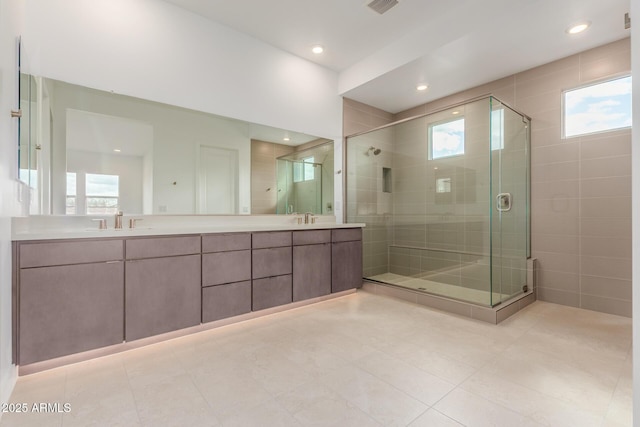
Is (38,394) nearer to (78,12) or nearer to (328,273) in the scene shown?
(328,273)

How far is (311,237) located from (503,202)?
2.07 metres

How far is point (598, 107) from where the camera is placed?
2.97m

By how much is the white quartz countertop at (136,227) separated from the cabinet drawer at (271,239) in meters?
0.06

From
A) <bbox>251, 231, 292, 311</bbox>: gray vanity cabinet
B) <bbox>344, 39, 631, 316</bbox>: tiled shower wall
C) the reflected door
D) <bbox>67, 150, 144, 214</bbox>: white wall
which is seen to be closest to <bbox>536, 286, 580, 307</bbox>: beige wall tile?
<bbox>344, 39, 631, 316</bbox>: tiled shower wall

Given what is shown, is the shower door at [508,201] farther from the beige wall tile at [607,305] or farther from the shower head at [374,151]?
the shower head at [374,151]

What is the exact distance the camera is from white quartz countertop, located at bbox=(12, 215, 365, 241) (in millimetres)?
1857

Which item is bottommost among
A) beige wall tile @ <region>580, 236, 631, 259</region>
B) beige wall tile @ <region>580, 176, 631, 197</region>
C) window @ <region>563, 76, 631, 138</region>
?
beige wall tile @ <region>580, 236, 631, 259</region>

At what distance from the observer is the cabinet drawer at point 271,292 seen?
2744 mm

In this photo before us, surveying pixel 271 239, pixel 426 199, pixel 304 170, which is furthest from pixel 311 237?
pixel 426 199

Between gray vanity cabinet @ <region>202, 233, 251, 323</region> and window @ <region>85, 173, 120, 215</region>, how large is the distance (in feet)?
2.53

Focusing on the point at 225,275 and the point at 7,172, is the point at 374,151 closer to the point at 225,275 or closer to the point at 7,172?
the point at 225,275

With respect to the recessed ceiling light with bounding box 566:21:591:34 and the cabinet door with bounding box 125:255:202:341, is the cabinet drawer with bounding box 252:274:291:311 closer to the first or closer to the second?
the cabinet door with bounding box 125:255:202:341

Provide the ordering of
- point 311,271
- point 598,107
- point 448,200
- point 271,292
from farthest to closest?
point 448,200 → point 311,271 → point 598,107 → point 271,292

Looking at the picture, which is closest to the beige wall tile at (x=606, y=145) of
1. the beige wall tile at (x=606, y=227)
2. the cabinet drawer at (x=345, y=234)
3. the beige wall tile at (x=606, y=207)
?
the beige wall tile at (x=606, y=207)
